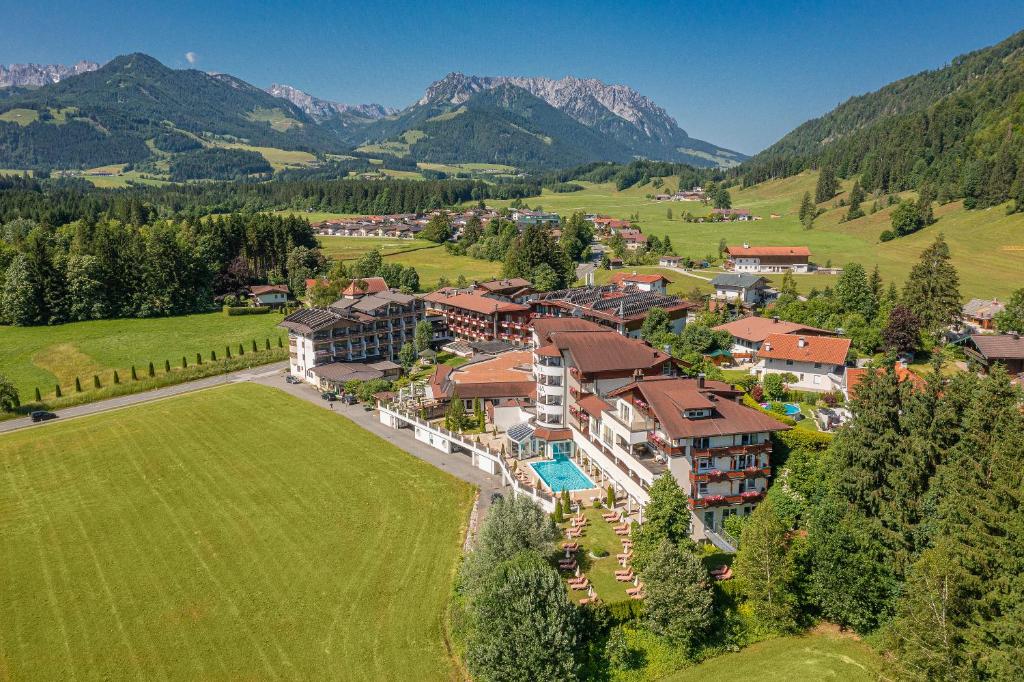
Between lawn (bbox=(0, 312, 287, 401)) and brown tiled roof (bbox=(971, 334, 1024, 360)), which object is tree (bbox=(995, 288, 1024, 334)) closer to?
brown tiled roof (bbox=(971, 334, 1024, 360))

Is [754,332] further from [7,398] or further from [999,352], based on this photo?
[7,398]

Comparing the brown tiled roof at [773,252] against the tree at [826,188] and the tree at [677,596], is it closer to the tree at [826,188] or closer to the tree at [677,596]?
the tree at [826,188]

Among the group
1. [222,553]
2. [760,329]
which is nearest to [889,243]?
[760,329]

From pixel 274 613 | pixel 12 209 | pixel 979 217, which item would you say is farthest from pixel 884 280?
pixel 12 209

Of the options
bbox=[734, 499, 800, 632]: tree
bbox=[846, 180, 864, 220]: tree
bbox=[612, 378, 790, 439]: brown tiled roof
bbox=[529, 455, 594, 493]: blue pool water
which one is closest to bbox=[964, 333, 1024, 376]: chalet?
bbox=[612, 378, 790, 439]: brown tiled roof

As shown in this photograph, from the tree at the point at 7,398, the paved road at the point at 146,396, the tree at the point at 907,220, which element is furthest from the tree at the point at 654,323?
the tree at the point at 907,220

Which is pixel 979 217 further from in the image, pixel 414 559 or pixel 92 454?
pixel 92 454

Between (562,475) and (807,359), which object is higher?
(807,359)
